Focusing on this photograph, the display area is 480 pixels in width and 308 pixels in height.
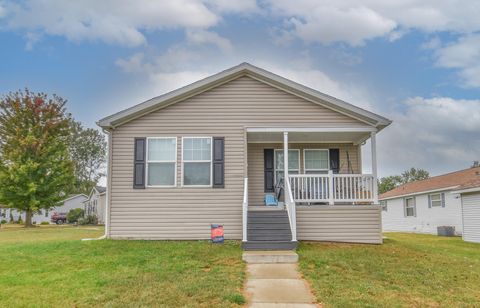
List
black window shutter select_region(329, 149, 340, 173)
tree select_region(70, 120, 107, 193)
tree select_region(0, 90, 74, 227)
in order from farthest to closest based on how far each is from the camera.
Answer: tree select_region(70, 120, 107, 193) → tree select_region(0, 90, 74, 227) → black window shutter select_region(329, 149, 340, 173)

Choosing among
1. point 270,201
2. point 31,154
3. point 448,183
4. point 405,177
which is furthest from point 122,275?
point 405,177

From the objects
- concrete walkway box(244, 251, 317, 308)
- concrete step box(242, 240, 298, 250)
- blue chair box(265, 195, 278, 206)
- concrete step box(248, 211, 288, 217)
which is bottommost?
concrete walkway box(244, 251, 317, 308)

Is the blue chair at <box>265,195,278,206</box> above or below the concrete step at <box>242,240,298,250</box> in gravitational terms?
above

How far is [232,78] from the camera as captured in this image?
12.5 metres

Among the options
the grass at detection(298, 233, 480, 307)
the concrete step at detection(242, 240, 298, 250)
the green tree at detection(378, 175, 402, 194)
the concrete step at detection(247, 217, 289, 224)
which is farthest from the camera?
the green tree at detection(378, 175, 402, 194)

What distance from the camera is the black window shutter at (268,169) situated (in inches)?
518

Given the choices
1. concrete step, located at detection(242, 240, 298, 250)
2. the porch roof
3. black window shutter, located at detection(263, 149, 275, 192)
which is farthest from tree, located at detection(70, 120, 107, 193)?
concrete step, located at detection(242, 240, 298, 250)

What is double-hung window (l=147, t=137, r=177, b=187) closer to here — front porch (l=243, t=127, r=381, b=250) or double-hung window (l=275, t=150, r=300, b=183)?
front porch (l=243, t=127, r=381, b=250)

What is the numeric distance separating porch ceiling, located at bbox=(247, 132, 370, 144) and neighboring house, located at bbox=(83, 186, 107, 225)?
22.7 meters

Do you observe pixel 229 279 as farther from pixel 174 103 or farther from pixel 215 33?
pixel 215 33

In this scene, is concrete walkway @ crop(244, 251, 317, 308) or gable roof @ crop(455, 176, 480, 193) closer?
concrete walkway @ crop(244, 251, 317, 308)

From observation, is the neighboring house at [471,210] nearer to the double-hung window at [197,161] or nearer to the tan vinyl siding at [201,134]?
the tan vinyl siding at [201,134]

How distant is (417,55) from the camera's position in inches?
722

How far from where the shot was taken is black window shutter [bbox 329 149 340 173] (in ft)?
43.4
